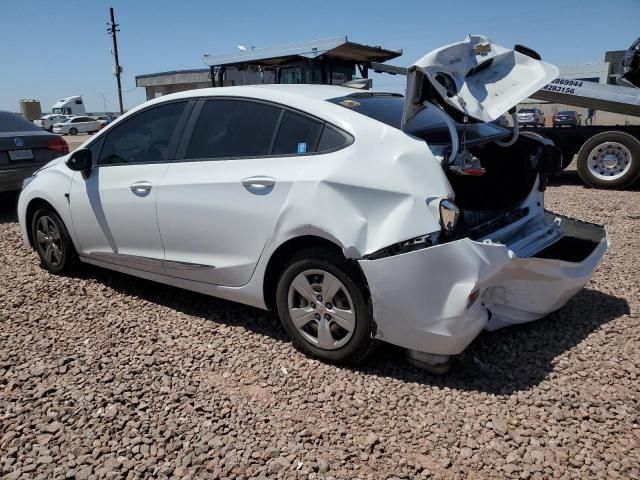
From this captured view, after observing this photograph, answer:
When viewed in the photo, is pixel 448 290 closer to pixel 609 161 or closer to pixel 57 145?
pixel 57 145

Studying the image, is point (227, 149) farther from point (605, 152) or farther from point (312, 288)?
point (605, 152)

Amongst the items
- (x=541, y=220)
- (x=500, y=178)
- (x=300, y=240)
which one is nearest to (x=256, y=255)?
(x=300, y=240)

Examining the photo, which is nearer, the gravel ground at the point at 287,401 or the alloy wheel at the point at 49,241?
the gravel ground at the point at 287,401

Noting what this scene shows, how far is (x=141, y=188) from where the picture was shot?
3715mm

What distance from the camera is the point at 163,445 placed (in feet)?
8.07

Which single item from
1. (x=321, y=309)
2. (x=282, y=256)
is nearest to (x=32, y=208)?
(x=282, y=256)

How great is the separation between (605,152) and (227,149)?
26.2 feet

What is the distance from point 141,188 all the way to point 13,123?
5.28m

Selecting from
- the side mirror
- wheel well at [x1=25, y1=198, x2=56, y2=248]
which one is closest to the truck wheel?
the side mirror

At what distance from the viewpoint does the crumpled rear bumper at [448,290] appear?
2.57 m

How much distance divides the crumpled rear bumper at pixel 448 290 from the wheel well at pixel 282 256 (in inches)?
8.5

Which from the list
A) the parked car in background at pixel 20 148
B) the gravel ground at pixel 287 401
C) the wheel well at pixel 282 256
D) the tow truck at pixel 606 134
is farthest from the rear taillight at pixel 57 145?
the tow truck at pixel 606 134

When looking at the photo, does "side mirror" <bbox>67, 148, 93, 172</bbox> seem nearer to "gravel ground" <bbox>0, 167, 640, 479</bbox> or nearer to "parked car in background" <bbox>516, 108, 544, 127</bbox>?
"gravel ground" <bbox>0, 167, 640, 479</bbox>

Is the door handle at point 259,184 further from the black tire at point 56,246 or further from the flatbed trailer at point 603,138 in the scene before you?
the flatbed trailer at point 603,138
